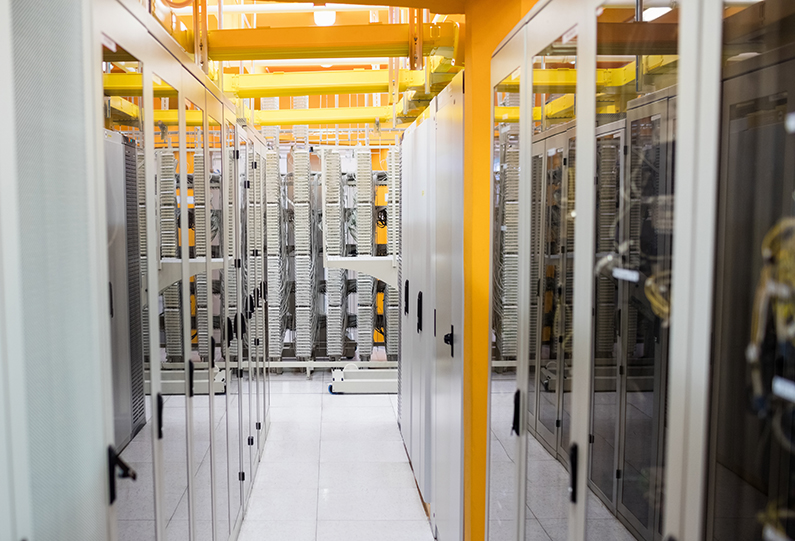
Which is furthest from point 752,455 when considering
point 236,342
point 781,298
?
point 236,342

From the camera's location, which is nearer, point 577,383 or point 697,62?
point 697,62

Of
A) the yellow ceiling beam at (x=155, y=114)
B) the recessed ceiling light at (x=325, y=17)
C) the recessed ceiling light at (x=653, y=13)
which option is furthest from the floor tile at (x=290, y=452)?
the recessed ceiling light at (x=653, y=13)

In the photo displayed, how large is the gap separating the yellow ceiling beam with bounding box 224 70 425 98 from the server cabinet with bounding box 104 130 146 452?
11.2 feet

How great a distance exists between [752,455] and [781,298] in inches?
42.8

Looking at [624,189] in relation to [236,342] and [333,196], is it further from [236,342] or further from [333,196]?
[333,196]

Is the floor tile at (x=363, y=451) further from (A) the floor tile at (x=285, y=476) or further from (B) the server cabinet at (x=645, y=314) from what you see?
(B) the server cabinet at (x=645, y=314)

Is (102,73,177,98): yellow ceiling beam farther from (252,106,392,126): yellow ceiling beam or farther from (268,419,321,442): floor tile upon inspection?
(252,106,392,126): yellow ceiling beam

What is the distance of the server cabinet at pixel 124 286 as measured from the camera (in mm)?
1601

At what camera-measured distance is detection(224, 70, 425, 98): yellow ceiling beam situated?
4938 millimetres

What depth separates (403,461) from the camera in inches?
193

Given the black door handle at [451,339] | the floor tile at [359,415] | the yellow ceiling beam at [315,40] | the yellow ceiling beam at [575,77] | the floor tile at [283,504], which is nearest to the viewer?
the yellow ceiling beam at [575,77]

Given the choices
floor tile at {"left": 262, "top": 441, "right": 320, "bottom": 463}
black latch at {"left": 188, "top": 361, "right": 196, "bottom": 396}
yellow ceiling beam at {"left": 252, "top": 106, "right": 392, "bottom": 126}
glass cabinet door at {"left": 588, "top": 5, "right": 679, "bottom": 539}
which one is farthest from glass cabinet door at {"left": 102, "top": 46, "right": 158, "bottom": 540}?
yellow ceiling beam at {"left": 252, "top": 106, "right": 392, "bottom": 126}

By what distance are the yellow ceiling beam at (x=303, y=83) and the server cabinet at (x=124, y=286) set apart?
3.40m

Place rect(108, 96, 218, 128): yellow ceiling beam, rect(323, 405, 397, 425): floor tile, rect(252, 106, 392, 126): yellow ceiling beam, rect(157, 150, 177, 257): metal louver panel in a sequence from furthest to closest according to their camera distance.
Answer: rect(252, 106, 392, 126): yellow ceiling beam < rect(323, 405, 397, 425): floor tile < rect(157, 150, 177, 257): metal louver panel < rect(108, 96, 218, 128): yellow ceiling beam
